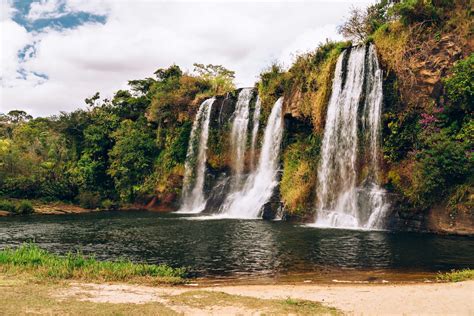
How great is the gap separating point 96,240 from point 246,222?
34.1 feet

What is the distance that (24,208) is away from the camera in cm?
3884

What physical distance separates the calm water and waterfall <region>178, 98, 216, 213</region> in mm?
15014

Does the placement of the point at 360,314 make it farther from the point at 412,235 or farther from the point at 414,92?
the point at 414,92

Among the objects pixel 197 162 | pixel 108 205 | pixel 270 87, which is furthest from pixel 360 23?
pixel 108 205

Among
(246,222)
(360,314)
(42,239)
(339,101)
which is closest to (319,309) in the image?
(360,314)

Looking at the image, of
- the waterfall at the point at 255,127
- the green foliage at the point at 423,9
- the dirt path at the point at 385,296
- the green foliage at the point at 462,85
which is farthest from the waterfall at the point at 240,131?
the dirt path at the point at 385,296

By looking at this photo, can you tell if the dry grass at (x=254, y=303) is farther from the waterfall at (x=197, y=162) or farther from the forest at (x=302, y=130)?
the waterfall at (x=197, y=162)

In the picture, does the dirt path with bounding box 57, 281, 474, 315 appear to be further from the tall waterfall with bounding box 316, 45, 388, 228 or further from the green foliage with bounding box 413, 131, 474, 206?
the tall waterfall with bounding box 316, 45, 388, 228

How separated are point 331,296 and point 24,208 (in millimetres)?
36274

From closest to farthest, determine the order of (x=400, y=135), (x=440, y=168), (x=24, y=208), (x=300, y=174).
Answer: (x=440, y=168) → (x=400, y=135) → (x=300, y=174) → (x=24, y=208)

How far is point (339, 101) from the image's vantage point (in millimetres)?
29719

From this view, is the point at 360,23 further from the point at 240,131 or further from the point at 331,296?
the point at 331,296

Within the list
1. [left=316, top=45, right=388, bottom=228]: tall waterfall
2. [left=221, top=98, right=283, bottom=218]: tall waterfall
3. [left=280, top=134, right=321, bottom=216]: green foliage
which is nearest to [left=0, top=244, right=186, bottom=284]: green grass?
[left=316, top=45, right=388, bottom=228]: tall waterfall

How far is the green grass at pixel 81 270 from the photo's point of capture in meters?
11.9
